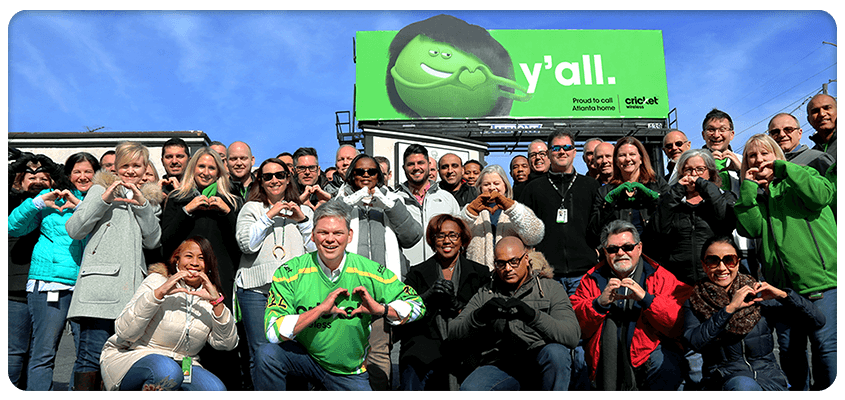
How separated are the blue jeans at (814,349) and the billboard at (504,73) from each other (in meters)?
14.9

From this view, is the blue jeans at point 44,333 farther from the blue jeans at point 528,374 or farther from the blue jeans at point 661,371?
the blue jeans at point 661,371

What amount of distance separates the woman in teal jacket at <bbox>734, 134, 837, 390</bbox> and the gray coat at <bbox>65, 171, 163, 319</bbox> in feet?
14.6

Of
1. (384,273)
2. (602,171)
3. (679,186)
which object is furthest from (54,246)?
(679,186)

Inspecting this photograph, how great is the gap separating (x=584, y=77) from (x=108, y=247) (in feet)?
56.1

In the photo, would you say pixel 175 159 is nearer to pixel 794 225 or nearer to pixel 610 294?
pixel 610 294

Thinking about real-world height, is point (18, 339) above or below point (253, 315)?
below

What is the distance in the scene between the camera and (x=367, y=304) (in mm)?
3473

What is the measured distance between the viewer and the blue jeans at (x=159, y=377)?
343cm

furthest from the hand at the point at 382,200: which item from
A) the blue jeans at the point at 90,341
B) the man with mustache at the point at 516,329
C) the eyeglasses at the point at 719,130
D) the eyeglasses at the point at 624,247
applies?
the eyeglasses at the point at 719,130

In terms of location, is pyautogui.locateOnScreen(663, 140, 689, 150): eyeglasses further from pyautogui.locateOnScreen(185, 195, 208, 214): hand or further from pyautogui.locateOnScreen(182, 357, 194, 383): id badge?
pyautogui.locateOnScreen(182, 357, 194, 383): id badge

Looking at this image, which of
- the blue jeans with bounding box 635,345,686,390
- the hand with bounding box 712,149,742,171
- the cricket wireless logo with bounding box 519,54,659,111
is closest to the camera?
the blue jeans with bounding box 635,345,686,390

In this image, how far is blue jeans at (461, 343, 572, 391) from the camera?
357 cm

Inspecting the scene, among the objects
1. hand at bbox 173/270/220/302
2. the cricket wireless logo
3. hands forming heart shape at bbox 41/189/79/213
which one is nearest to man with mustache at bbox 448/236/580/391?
hand at bbox 173/270/220/302

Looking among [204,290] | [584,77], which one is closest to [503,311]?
[204,290]
